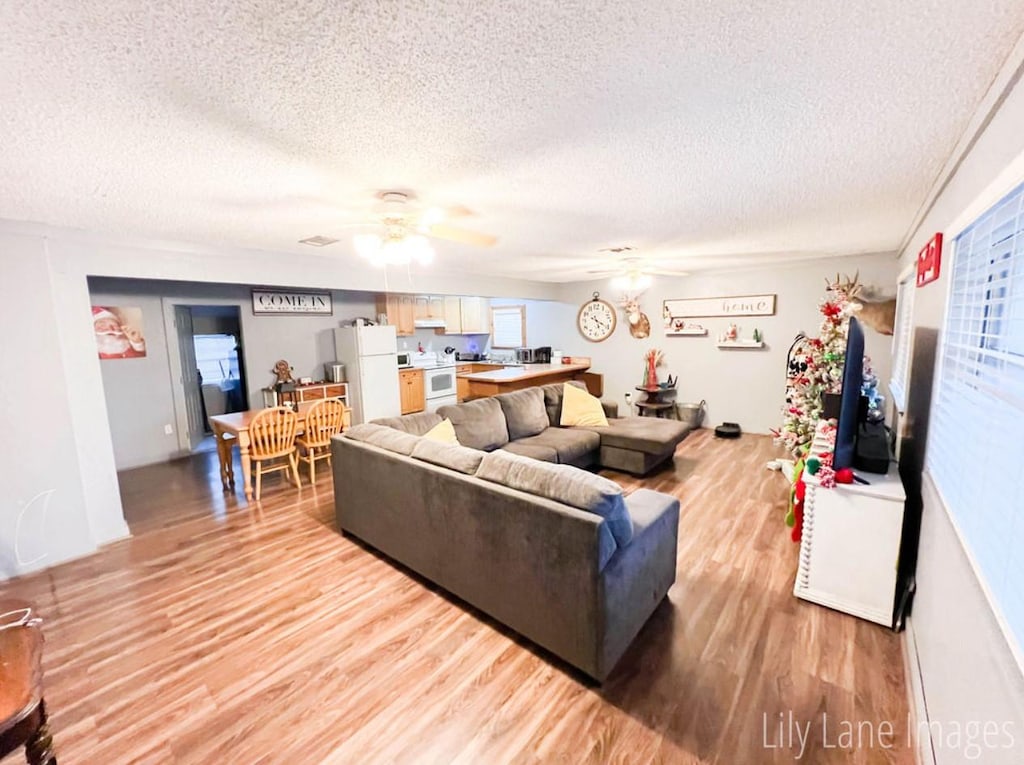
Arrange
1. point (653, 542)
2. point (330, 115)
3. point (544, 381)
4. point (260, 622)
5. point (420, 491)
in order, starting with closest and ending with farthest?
point (330, 115) → point (653, 542) → point (260, 622) → point (420, 491) → point (544, 381)

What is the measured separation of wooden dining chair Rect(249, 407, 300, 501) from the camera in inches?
148

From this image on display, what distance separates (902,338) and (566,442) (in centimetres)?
303

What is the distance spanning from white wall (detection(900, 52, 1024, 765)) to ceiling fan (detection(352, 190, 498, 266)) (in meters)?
1.95

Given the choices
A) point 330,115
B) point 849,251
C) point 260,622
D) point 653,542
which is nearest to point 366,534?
point 260,622

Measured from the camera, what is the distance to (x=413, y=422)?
3332 mm

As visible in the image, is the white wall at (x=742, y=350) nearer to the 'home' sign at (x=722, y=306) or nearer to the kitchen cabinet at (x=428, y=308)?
the 'home' sign at (x=722, y=306)

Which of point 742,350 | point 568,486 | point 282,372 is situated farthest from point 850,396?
point 282,372

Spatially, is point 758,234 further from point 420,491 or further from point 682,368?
point 420,491

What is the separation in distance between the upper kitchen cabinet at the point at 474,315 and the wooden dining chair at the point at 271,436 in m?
4.11

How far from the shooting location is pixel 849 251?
4395 mm

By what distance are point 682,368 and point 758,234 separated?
2.74 meters

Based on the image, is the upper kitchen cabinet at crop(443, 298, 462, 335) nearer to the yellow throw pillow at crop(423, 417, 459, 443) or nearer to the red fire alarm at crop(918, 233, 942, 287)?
the yellow throw pillow at crop(423, 417, 459, 443)

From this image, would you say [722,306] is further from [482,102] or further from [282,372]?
[282,372]

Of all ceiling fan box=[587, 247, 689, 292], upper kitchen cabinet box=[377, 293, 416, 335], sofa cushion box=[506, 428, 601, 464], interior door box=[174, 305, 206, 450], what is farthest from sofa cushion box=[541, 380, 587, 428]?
interior door box=[174, 305, 206, 450]
